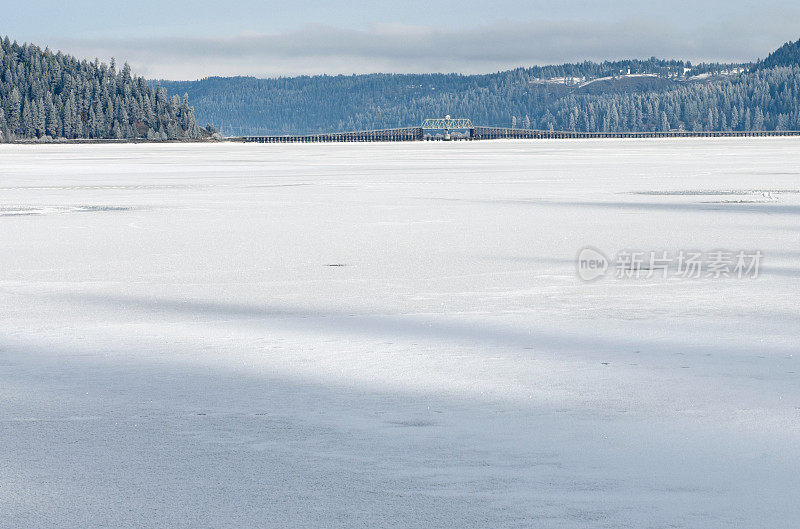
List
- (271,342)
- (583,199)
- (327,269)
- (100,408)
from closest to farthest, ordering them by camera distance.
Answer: (100,408) → (271,342) → (327,269) → (583,199)

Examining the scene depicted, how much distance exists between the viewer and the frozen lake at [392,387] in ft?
14.8

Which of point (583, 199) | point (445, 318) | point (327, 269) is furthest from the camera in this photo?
point (583, 199)

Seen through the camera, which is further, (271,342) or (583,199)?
(583,199)

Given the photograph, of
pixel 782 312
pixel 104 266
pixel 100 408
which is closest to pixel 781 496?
pixel 100 408

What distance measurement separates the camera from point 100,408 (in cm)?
606

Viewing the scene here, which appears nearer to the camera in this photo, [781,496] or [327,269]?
[781,496]

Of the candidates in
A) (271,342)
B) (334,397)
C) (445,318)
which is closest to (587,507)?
(334,397)

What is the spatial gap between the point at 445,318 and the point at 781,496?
15.8 feet

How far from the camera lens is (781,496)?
4.50 metres

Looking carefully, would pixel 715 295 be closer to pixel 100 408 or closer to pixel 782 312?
pixel 782 312

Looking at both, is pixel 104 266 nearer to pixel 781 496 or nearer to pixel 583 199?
pixel 781 496

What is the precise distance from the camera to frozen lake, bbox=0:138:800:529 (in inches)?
177

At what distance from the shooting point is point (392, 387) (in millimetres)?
6531

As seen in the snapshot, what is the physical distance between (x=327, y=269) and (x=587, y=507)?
332 inches
